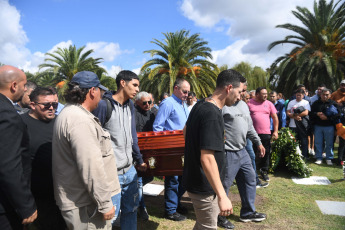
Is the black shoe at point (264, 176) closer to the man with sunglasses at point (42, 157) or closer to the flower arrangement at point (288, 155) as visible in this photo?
the flower arrangement at point (288, 155)

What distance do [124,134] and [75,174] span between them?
3.03ft

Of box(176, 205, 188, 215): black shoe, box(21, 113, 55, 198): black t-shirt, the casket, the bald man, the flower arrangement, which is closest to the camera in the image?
the bald man

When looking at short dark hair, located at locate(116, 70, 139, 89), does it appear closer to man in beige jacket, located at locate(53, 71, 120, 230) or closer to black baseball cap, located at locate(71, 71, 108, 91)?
black baseball cap, located at locate(71, 71, 108, 91)

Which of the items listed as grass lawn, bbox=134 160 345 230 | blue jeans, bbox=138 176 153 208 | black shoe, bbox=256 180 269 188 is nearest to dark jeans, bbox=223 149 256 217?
grass lawn, bbox=134 160 345 230

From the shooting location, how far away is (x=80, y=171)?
74.6 inches

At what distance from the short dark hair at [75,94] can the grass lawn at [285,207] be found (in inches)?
97.2

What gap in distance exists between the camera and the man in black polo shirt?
2.16 meters

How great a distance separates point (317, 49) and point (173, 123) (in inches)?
685

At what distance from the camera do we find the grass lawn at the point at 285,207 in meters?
3.89

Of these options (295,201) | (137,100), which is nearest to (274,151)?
(295,201)

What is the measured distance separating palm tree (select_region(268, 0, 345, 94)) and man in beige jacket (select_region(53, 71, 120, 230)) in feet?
55.4

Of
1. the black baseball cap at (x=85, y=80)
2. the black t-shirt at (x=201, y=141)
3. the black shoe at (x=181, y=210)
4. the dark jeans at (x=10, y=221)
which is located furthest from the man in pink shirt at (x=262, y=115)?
the dark jeans at (x=10, y=221)

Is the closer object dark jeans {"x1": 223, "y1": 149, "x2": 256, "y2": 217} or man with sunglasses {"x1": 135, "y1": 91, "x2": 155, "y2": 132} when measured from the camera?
dark jeans {"x1": 223, "y1": 149, "x2": 256, "y2": 217}

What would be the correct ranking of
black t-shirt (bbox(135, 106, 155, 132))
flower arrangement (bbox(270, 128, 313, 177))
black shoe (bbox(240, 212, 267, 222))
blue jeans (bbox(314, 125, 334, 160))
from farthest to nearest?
blue jeans (bbox(314, 125, 334, 160)), flower arrangement (bbox(270, 128, 313, 177)), black t-shirt (bbox(135, 106, 155, 132)), black shoe (bbox(240, 212, 267, 222))
